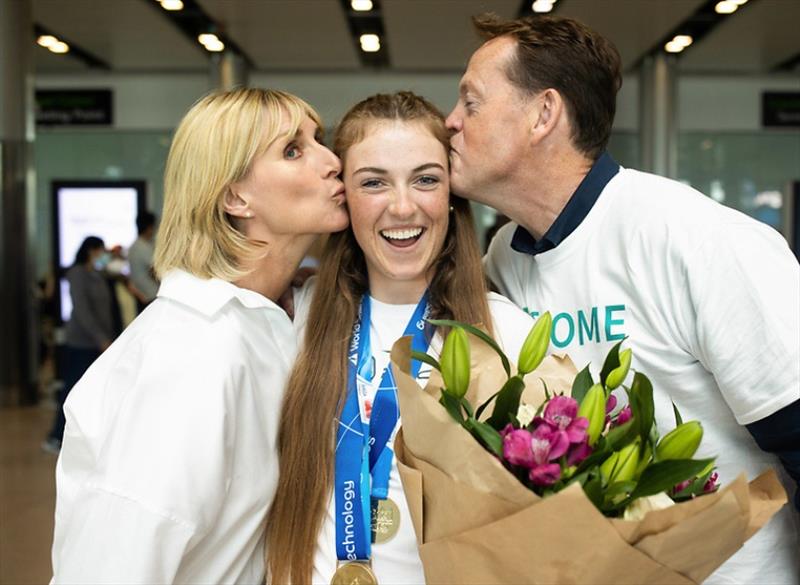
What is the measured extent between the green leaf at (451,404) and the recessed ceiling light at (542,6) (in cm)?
752

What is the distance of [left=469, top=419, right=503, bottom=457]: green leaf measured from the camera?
4.17ft

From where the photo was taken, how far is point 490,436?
1.28 m

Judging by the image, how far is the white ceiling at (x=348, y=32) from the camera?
8586 millimetres

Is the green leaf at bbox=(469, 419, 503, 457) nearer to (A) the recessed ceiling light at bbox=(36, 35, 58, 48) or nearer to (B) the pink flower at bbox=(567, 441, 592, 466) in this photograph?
(B) the pink flower at bbox=(567, 441, 592, 466)

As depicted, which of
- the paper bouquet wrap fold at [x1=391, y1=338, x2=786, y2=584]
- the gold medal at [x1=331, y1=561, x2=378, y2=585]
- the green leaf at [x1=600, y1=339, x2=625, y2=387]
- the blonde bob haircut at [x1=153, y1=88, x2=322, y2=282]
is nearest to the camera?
the paper bouquet wrap fold at [x1=391, y1=338, x2=786, y2=584]

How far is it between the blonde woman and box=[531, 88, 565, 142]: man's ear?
54 cm

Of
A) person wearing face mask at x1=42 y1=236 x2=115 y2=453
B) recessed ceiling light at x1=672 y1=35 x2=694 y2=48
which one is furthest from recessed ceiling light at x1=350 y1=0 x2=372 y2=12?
recessed ceiling light at x1=672 y1=35 x2=694 y2=48

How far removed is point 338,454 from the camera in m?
1.96

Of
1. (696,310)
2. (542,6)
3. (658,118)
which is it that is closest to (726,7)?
(542,6)

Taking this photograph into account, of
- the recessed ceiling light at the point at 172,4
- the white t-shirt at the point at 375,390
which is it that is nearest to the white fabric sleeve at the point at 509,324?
the white t-shirt at the point at 375,390

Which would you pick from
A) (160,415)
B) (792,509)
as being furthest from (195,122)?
(792,509)

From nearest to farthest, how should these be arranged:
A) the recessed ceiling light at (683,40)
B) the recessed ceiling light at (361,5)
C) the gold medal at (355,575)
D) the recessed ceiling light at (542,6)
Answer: the gold medal at (355,575)
the recessed ceiling light at (542,6)
the recessed ceiling light at (361,5)
the recessed ceiling light at (683,40)

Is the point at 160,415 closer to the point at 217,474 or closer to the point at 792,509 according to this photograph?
the point at 217,474

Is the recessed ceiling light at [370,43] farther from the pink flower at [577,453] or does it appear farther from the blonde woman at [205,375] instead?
the pink flower at [577,453]
